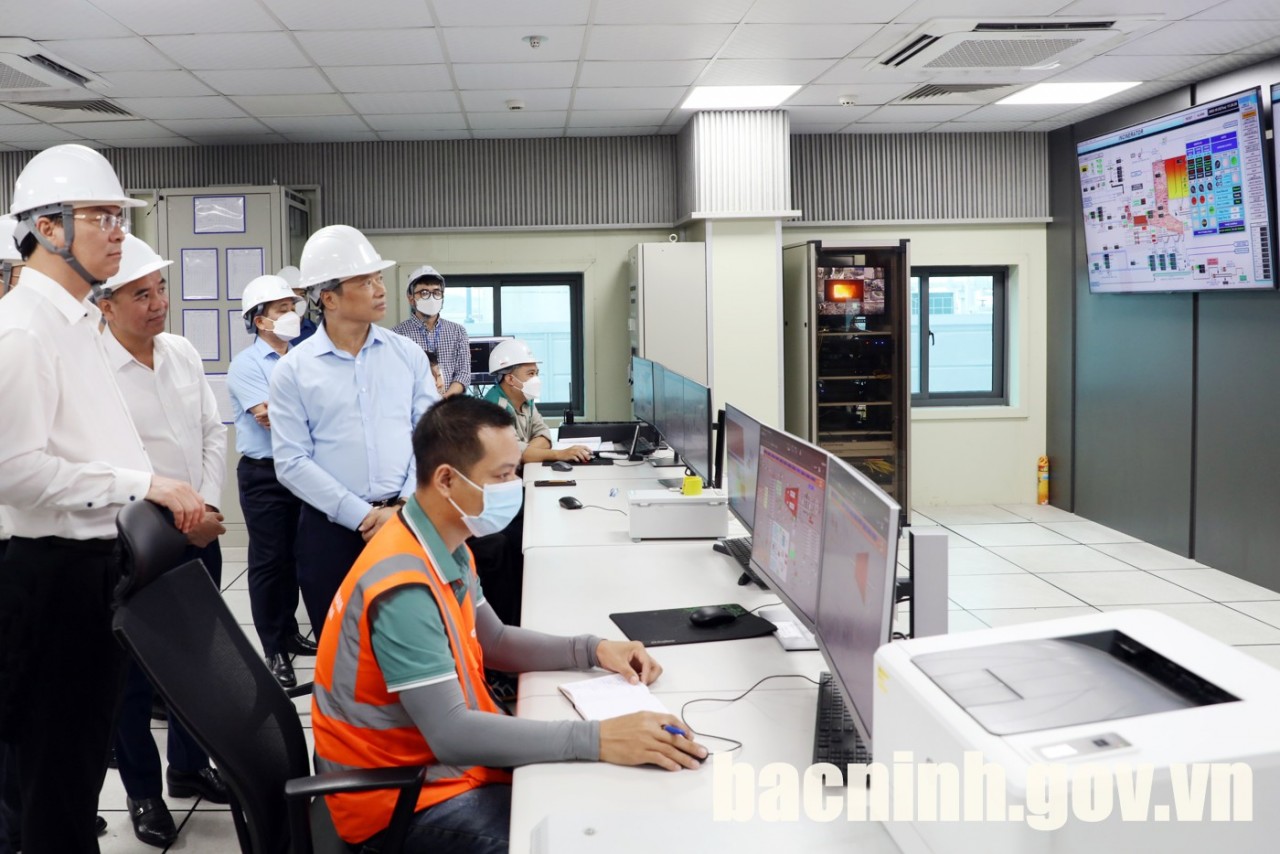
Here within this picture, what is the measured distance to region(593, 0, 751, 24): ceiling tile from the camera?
Result: 4281 mm

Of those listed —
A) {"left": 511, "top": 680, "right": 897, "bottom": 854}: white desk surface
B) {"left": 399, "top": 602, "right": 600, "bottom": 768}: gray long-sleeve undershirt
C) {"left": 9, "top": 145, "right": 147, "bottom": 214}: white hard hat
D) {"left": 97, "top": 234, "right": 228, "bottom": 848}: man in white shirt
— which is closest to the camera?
{"left": 511, "top": 680, "right": 897, "bottom": 854}: white desk surface

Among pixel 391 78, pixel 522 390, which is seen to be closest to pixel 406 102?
pixel 391 78

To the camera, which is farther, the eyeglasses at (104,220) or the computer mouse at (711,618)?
the computer mouse at (711,618)

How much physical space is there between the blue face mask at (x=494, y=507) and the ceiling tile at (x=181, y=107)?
4.72 metres

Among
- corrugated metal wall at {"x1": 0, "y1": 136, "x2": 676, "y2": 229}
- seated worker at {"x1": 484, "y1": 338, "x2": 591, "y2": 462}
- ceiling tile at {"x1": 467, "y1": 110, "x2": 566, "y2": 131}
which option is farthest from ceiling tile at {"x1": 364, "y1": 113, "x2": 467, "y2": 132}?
seated worker at {"x1": 484, "y1": 338, "x2": 591, "y2": 462}

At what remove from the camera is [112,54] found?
4.77 metres

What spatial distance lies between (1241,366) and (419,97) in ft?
15.7

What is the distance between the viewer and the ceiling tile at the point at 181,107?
5719 millimetres

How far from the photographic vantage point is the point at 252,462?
420 cm

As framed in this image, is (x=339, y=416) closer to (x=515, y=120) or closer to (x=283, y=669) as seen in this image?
(x=283, y=669)

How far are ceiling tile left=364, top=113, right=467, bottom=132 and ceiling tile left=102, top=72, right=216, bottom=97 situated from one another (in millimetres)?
1111

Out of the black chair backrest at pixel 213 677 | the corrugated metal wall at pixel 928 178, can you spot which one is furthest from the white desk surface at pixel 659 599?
the corrugated metal wall at pixel 928 178

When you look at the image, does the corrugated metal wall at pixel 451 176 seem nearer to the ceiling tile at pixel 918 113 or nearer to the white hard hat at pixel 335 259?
the ceiling tile at pixel 918 113

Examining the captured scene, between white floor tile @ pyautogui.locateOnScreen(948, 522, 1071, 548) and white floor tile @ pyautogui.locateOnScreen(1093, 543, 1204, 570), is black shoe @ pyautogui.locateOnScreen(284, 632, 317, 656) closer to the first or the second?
white floor tile @ pyautogui.locateOnScreen(948, 522, 1071, 548)
